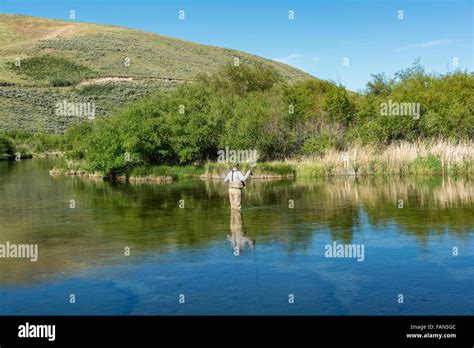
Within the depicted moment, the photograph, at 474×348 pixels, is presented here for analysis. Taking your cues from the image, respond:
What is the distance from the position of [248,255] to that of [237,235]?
8.66ft

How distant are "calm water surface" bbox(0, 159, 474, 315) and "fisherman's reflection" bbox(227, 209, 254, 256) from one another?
3cm

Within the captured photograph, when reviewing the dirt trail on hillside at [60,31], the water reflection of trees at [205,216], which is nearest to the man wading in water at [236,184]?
the water reflection of trees at [205,216]

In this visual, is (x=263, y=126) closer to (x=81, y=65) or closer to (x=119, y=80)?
(x=119, y=80)

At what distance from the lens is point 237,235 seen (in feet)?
58.0

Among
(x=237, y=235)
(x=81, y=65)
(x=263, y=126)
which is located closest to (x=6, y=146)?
(x=81, y=65)

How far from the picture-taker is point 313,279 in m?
12.7

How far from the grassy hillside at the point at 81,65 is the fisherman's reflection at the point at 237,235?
239ft

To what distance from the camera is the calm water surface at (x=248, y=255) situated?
11.3 meters

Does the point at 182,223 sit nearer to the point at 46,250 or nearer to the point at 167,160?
the point at 46,250

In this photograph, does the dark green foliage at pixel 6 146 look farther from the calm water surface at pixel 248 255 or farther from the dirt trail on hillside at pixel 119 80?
the calm water surface at pixel 248 255
